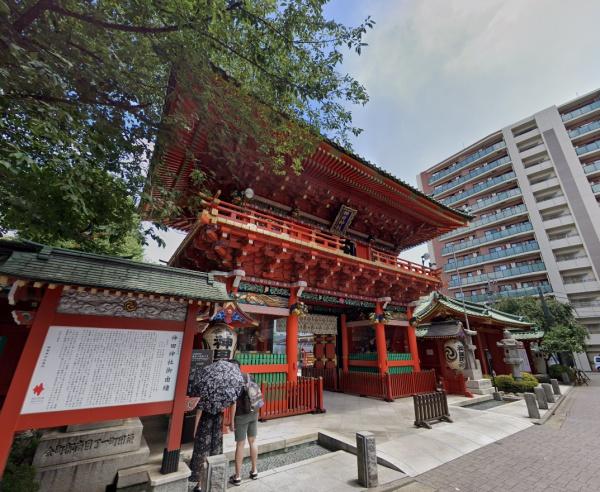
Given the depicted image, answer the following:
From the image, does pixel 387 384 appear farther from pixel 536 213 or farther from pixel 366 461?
pixel 536 213

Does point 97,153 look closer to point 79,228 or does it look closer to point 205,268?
point 79,228

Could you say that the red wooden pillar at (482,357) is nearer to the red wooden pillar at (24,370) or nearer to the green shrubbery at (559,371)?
the green shrubbery at (559,371)

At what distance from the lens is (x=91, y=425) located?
4445 millimetres

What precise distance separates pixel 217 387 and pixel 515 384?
15299 millimetres

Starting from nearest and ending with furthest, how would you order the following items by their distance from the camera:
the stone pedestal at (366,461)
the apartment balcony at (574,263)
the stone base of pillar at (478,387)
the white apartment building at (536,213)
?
the stone pedestal at (366,461), the stone base of pillar at (478,387), the apartment balcony at (574,263), the white apartment building at (536,213)

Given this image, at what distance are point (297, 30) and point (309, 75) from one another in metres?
0.79

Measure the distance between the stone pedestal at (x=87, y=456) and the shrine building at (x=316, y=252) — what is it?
9.94ft

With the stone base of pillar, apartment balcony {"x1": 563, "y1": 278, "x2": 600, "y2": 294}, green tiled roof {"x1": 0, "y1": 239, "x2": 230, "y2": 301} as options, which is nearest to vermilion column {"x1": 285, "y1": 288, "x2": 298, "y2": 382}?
green tiled roof {"x1": 0, "y1": 239, "x2": 230, "y2": 301}

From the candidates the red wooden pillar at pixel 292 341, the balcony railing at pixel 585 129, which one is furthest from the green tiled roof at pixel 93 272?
the balcony railing at pixel 585 129

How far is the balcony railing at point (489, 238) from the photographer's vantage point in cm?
3190

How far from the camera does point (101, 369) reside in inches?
142

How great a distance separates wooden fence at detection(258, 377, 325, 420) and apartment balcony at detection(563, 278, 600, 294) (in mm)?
33908

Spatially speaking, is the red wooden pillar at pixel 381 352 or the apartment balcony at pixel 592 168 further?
the apartment balcony at pixel 592 168

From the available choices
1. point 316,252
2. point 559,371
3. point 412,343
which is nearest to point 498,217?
point 559,371
